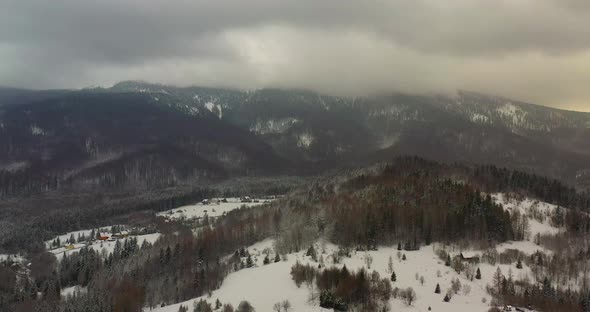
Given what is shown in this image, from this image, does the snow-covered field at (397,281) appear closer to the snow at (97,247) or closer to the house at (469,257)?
the house at (469,257)

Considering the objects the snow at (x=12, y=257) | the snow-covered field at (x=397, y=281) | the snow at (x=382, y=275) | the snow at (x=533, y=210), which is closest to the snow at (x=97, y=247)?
the snow at (x=12, y=257)

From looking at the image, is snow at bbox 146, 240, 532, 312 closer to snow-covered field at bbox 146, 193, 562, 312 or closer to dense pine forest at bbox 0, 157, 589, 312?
snow-covered field at bbox 146, 193, 562, 312

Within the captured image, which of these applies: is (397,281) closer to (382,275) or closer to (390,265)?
(382,275)

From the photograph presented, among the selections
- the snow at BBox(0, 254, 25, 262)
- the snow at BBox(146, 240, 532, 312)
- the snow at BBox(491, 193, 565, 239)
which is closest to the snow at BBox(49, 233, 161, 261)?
the snow at BBox(0, 254, 25, 262)

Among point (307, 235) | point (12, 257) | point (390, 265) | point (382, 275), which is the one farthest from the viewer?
point (12, 257)

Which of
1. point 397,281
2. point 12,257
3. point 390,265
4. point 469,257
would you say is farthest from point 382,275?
point 12,257

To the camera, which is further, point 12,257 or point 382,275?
point 12,257

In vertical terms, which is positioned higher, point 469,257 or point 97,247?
point 469,257

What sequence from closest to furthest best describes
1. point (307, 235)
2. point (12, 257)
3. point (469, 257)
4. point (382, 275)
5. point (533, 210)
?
point (382, 275), point (469, 257), point (307, 235), point (533, 210), point (12, 257)
